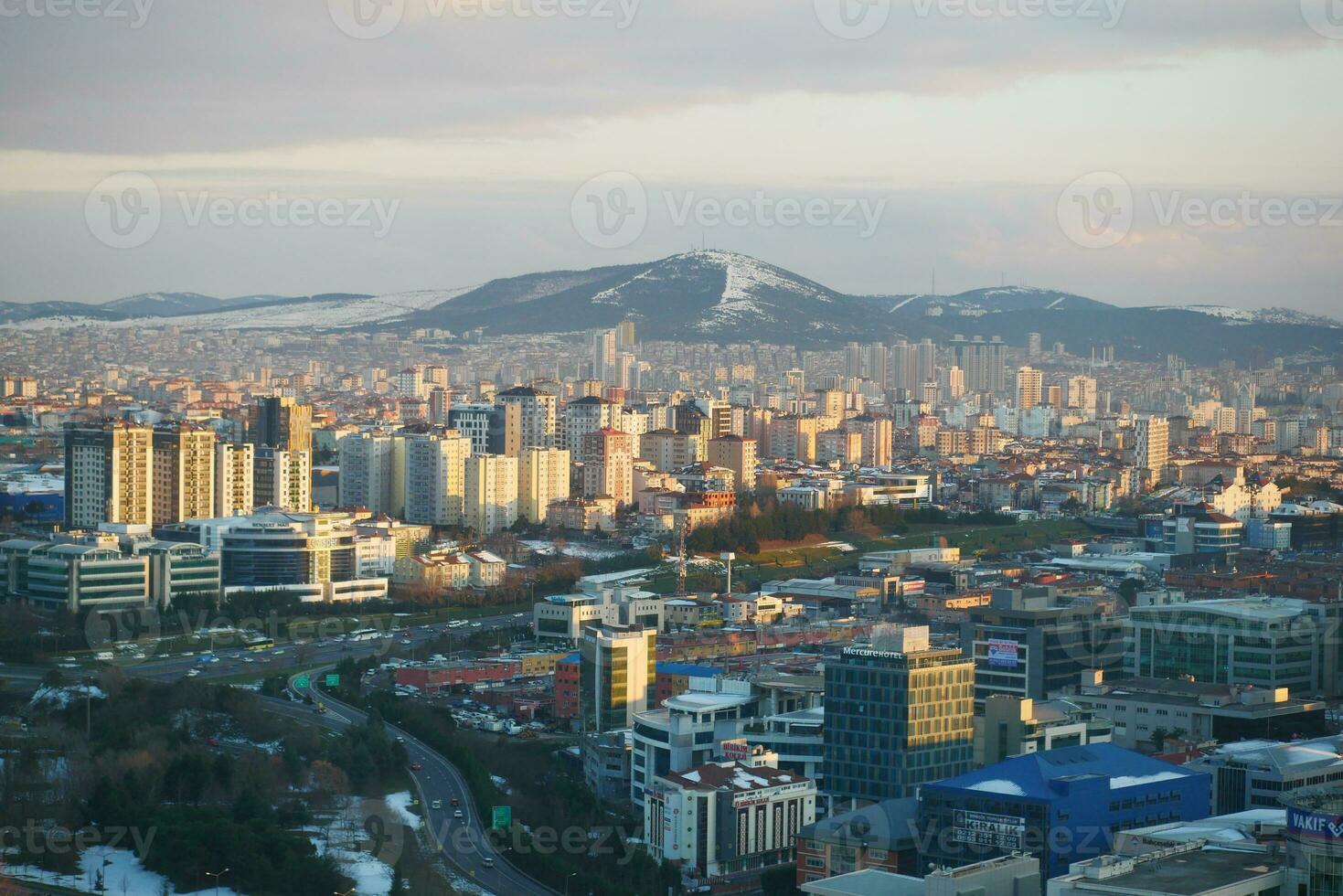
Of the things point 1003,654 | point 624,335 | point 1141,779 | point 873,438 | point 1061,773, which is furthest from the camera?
point 624,335

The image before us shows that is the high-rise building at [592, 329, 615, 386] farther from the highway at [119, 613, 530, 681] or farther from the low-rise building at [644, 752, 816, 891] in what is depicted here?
the low-rise building at [644, 752, 816, 891]

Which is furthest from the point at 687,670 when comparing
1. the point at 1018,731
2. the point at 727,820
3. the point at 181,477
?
the point at 181,477

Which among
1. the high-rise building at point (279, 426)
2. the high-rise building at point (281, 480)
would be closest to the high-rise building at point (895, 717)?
the high-rise building at point (281, 480)

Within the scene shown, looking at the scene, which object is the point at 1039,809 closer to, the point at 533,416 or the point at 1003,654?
the point at 1003,654

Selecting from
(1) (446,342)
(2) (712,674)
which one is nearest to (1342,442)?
(2) (712,674)

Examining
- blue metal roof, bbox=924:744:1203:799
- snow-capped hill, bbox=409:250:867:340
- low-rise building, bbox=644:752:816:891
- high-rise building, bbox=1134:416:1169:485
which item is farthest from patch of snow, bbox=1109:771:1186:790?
snow-capped hill, bbox=409:250:867:340
